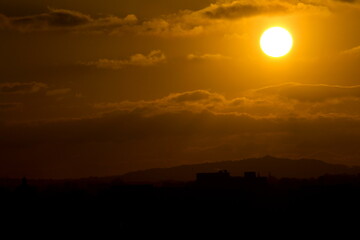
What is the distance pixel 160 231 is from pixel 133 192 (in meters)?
40.1

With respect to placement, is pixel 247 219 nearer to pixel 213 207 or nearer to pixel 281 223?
pixel 281 223

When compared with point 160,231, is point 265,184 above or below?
above

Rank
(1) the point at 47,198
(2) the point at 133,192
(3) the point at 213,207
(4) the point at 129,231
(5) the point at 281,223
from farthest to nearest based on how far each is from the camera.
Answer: (1) the point at 47,198, (2) the point at 133,192, (3) the point at 213,207, (5) the point at 281,223, (4) the point at 129,231

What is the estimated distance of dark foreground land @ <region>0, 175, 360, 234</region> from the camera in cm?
12238

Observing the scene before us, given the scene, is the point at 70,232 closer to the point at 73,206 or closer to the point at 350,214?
the point at 73,206

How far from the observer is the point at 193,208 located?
143 m

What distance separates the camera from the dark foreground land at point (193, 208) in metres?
122

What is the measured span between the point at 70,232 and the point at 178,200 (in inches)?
1661

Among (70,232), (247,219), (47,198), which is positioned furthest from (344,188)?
(70,232)

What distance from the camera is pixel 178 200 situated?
510 ft

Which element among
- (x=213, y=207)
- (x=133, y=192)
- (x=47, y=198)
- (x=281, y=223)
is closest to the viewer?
(x=281, y=223)

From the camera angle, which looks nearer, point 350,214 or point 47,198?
point 350,214

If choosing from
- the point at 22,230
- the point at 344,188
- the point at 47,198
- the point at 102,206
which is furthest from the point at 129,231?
the point at 344,188

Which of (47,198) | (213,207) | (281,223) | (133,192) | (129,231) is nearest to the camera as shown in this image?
(129,231)
